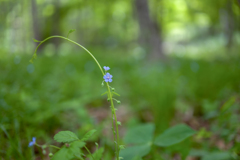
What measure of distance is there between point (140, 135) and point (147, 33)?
165 inches

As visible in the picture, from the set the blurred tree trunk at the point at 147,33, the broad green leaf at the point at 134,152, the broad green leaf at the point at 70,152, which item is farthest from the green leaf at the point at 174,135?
the blurred tree trunk at the point at 147,33

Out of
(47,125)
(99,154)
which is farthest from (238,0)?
(47,125)

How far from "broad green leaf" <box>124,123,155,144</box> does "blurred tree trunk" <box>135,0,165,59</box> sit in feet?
12.5

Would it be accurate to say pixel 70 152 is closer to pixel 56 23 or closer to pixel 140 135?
pixel 140 135

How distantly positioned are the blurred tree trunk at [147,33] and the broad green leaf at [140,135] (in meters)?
3.80

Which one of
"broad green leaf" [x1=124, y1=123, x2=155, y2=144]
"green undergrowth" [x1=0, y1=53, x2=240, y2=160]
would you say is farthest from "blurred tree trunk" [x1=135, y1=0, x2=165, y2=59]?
"broad green leaf" [x1=124, y1=123, x2=155, y2=144]

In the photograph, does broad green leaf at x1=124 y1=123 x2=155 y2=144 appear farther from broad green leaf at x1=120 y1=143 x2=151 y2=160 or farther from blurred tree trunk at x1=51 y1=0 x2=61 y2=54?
blurred tree trunk at x1=51 y1=0 x2=61 y2=54

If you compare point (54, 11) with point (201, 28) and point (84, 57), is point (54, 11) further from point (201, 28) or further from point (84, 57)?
point (201, 28)

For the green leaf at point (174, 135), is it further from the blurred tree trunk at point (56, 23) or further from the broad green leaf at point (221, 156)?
the blurred tree trunk at point (56, 23)

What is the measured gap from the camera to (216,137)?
54.6 inches

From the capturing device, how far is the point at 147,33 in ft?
15.9

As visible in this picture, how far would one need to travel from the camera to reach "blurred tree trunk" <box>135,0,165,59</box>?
4.84 m

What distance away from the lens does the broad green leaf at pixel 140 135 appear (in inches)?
40.2

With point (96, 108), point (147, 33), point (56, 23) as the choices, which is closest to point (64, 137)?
point (96, 108)
